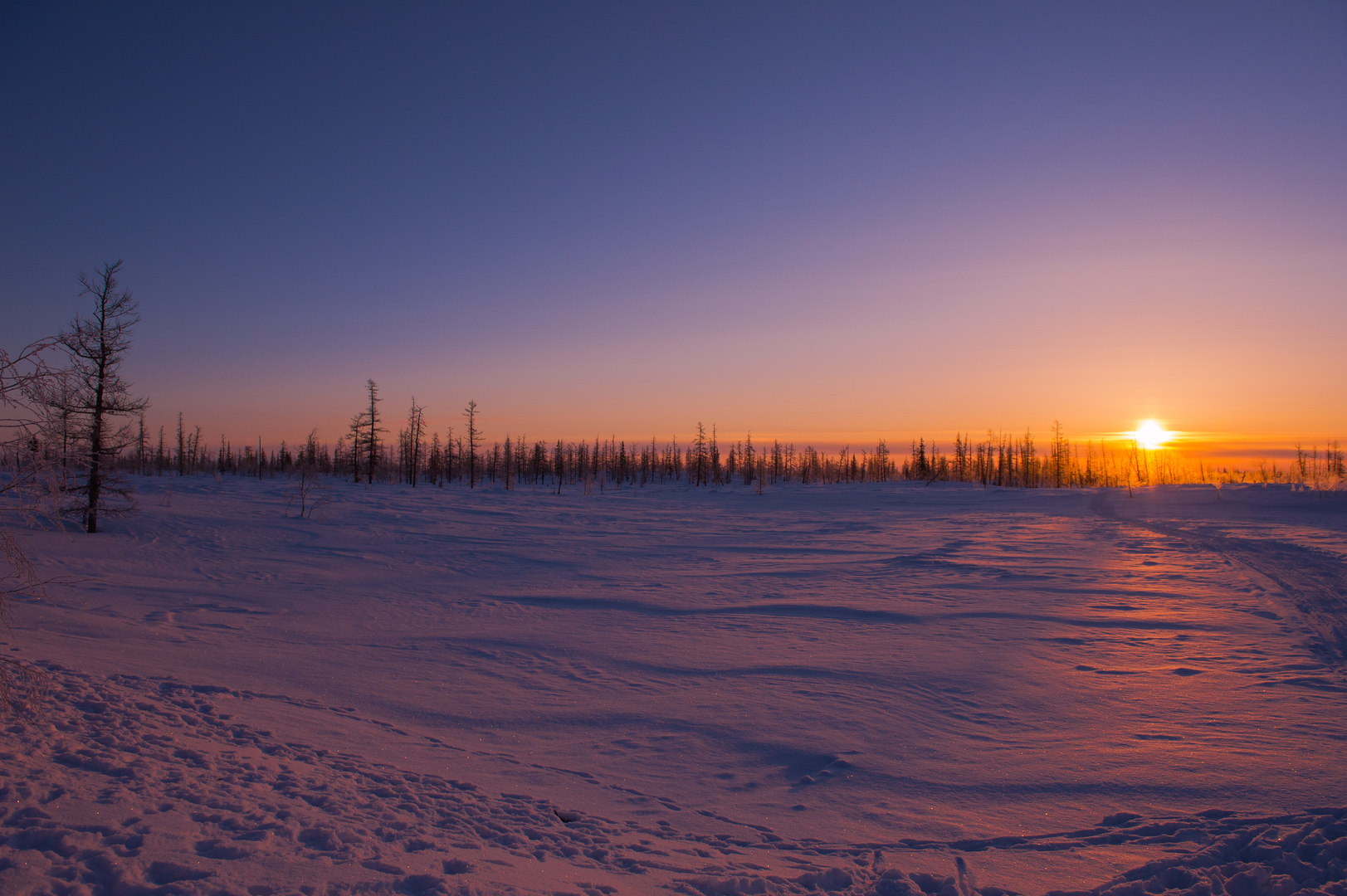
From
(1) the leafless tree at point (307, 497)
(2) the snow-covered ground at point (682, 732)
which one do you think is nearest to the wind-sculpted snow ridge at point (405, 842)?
(2) the snow-covered ground at point (682, 732)

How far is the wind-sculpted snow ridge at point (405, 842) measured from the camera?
3.18 meters

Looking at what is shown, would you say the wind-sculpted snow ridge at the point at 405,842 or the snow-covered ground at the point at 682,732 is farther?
the snow-covered ground at the point at 682,732

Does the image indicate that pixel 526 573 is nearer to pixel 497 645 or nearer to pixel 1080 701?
pixel 497 645

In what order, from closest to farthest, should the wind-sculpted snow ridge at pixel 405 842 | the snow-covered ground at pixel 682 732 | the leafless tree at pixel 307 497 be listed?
the wind-sculpted snow ridge at pixel 405 842 < the snow-covered ground at pixel 682 732 < the leafless tree at pixel 307 497

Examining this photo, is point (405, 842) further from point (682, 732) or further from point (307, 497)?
point (307, 497)

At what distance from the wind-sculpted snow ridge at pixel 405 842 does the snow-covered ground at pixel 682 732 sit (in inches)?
0.8

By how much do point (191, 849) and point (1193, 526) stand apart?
1043 inches

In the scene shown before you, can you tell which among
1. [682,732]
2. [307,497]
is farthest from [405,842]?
[307,497]

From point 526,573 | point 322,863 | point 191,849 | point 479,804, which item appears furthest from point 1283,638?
point 526,573

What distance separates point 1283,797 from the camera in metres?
4.34

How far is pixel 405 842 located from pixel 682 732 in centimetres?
279

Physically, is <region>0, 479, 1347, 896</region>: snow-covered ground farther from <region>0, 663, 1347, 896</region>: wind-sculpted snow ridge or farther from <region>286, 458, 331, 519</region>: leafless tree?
<region>286, 458, 331, 519</region>: leafless tree

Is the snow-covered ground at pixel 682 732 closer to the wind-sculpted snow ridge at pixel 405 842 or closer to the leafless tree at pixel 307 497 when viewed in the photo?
the wind-sculpted snow ridge at pixel 405 842

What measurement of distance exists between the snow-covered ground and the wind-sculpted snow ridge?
0.02m
